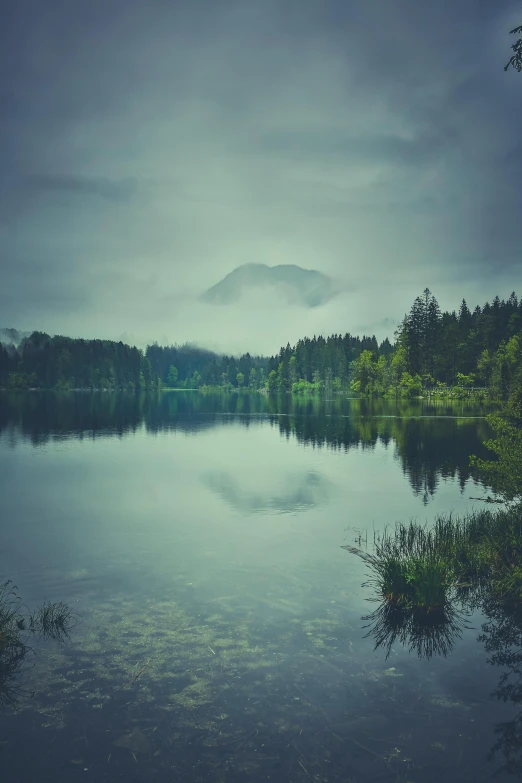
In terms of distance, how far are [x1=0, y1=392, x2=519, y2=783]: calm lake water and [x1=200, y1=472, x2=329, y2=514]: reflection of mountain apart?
10.8 inches

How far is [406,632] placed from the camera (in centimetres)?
1535

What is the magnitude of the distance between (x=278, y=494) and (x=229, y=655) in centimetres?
2228

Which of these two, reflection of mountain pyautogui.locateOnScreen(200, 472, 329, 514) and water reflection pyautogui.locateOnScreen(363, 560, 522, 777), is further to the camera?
reflection of mountain pyautogui.locateOnScreen(200, 472, 329, 514)

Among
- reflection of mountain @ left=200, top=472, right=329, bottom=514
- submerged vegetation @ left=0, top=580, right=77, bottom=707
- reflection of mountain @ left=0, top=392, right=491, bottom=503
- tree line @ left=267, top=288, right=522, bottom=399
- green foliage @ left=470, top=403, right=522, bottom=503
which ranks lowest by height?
reflection of mountain @ left=200, top=472, right=329, bottom=514

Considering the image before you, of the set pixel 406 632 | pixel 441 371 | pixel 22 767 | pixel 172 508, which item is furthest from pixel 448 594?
pixel 441 371

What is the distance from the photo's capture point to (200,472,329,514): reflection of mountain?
31.9 m

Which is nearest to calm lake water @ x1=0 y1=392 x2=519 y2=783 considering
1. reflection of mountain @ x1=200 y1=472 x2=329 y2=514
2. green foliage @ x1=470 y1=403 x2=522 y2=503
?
reflection of mountain @ x1=200 y1=472 x2=329 y2=514

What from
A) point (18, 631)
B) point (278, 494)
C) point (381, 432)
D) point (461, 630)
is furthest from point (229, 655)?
point (381, 432)

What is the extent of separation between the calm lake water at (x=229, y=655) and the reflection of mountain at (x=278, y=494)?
0.90 feet

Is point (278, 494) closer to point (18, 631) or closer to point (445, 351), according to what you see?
point (18, 631)

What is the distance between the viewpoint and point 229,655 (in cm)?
1369

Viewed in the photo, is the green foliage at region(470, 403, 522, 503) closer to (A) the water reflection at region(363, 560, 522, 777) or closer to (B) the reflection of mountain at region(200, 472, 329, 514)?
(A) the water reflection at region(363, 560, 522, 777)

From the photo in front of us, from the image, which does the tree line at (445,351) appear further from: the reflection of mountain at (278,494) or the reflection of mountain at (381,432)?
the reflection of mountain at (278,494)

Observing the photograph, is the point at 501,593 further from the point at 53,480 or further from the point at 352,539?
the point at 53,480
